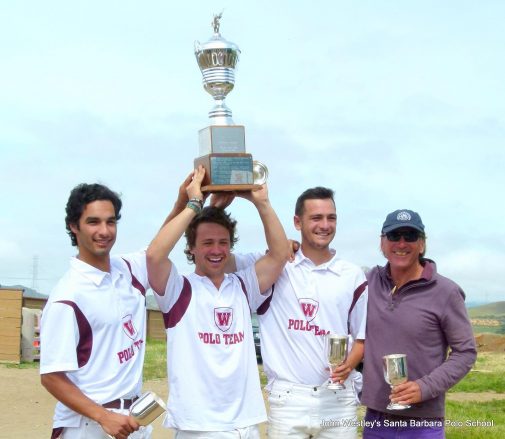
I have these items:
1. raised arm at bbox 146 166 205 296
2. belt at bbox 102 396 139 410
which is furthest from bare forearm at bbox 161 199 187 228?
belt at bbox 102 396 139 410

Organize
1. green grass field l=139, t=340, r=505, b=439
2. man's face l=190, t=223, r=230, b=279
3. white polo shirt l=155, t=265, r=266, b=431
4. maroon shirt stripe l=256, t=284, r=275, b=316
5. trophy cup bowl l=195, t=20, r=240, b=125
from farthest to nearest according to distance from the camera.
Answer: green grass field l=139, t=340, r=505, b=439 < trophy cup bowl l=195, t=20, r=240, b=125 < maroon shirt stripe l=256, t=284, r=275, b=316 < man's face l=190, t=223, r=230, b=279 < white polo shirt l=155, t=265, r=266, b=431

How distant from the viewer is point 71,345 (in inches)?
166

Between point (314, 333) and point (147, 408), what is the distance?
1.28m

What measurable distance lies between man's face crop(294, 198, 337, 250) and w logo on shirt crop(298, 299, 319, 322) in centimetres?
37

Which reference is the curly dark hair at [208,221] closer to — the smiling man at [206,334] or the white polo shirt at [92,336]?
the smiling man at [206,334]

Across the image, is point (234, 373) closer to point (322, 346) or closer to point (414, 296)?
point (322, 346)

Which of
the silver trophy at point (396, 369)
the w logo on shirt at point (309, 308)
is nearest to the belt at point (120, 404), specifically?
the w logo on shirt at point (309, 308)

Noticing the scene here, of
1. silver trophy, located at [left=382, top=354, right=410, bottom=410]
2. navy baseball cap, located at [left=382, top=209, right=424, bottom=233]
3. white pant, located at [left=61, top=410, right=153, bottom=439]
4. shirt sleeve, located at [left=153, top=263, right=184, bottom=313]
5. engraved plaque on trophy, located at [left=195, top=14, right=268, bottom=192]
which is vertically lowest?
white pant, located at [left=61, top=410, right=153, bottom=439]

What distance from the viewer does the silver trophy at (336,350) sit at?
4773 millimetres

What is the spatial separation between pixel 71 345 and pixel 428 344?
2.17 m

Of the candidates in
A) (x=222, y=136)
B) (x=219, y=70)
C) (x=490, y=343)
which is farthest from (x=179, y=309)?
(x=490, y=343)

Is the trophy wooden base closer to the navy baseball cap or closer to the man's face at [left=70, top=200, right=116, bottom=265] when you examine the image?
the man's face at [left=70, top=200, right=116, bottom=265]

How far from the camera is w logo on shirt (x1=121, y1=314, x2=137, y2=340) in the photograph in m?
4.44

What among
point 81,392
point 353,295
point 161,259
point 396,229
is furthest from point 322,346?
point 81,392
